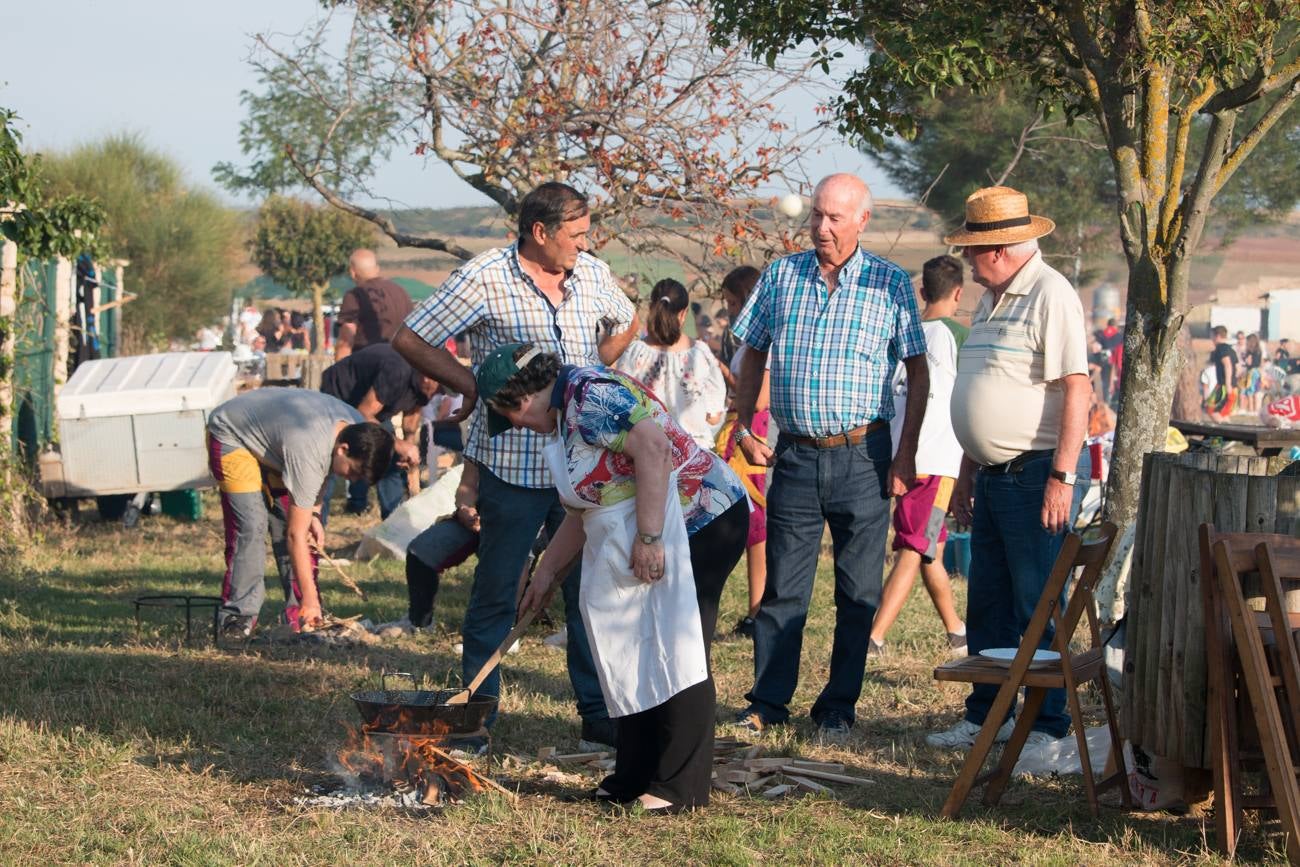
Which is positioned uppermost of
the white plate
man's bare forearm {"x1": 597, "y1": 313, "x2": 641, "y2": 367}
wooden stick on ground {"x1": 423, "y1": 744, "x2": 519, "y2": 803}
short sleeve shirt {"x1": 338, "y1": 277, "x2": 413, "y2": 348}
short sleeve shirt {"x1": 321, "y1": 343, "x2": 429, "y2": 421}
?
short sleeve shirt {"x1": 338, "y1": 277, "x2": 413, "y2": 348}

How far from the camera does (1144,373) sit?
7.59 m

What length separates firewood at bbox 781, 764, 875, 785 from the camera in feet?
17.1

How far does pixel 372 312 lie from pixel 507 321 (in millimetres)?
6672

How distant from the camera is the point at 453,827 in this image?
460 cm

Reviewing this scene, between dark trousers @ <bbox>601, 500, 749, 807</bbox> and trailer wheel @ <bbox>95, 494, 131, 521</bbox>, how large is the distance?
8618 millimetres

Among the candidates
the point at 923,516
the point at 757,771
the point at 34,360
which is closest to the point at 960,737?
the point at 757,771

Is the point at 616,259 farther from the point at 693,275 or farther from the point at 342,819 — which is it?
the point at 342,819

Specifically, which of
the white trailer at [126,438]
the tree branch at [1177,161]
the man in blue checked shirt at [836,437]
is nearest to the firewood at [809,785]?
the man in blue checked shirt at [836,437]

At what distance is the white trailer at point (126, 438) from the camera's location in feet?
37.2

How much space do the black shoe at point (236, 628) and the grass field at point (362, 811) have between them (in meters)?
0.21

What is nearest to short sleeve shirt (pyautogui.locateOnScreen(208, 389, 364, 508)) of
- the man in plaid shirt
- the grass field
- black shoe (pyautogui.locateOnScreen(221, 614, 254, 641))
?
black shoe (pyautogui.locateOnScreen(221, 614, 254, 641))

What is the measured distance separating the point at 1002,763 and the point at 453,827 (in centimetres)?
176

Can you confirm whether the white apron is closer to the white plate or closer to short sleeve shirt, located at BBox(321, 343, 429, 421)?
the white plate

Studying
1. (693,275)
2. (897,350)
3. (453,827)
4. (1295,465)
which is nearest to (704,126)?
(693,275)
